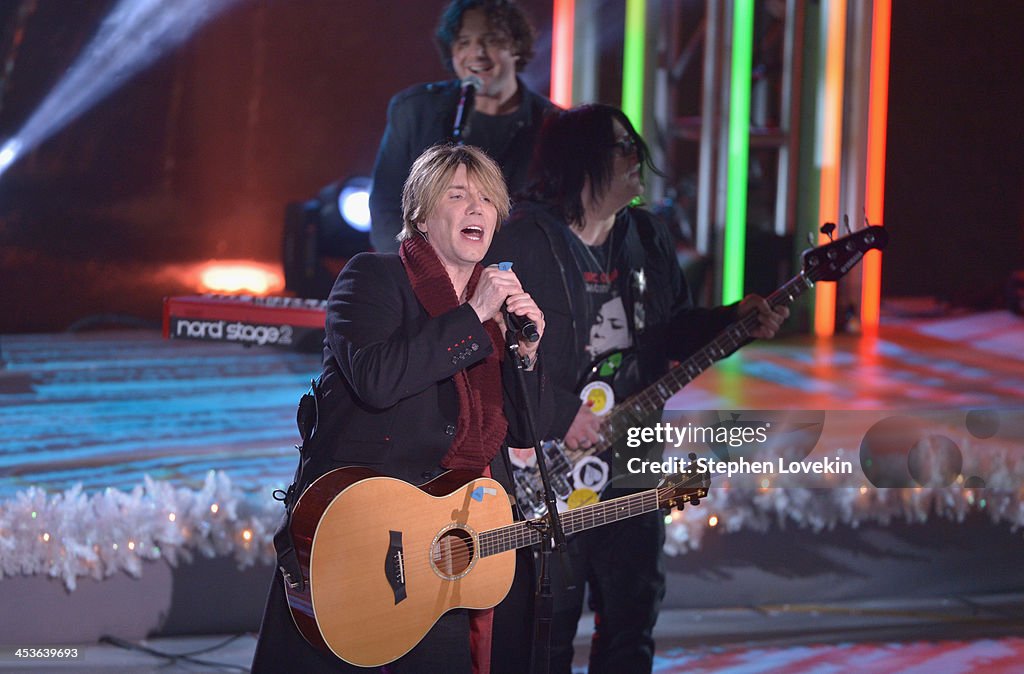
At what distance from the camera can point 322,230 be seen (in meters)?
3.94

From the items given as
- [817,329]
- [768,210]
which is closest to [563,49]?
[768,210]

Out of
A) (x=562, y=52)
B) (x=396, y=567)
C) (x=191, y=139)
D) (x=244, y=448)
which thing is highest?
(x=562, y=52)

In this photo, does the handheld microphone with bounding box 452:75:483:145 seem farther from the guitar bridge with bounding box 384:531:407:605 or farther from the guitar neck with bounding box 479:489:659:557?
the guitar bridge with bounding box 384:531:407:605

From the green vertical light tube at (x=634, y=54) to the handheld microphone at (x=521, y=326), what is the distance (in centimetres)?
235

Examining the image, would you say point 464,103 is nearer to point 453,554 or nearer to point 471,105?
point 471,105

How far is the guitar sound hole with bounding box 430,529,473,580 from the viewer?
2.18 metres

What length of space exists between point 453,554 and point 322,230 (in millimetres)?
1990

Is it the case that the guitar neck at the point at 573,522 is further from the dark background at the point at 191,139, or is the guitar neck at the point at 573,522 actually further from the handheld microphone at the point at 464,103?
the dark background at the point at 191,139

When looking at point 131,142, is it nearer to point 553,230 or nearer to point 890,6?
point 553,230

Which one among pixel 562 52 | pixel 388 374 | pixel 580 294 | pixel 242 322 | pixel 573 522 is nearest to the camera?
pixel 388 374

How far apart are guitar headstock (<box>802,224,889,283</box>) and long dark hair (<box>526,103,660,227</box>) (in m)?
0.48

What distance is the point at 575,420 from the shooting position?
2795 millimetres

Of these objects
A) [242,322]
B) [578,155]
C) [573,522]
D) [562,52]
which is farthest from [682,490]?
[562,52]

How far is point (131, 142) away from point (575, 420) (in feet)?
6.28
